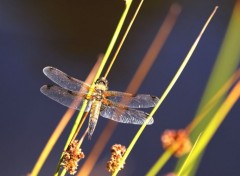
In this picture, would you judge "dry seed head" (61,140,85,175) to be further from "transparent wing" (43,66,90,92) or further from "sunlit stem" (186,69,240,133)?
"transparent wing" (43,66,90,92)

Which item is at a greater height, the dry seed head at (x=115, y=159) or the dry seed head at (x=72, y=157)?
the dry seed head at (x=115, y=159)

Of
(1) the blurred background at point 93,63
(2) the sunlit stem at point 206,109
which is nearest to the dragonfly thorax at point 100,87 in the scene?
(2) the sunlit stem at point 206,109

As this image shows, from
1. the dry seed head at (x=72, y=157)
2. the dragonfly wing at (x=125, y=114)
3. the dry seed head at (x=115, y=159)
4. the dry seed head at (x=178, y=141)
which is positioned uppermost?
the dragonfly wing at (x=125, y=114)

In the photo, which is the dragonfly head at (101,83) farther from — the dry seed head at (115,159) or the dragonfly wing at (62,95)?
the dry seed head at (115,159)

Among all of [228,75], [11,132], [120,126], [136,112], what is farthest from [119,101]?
[11,132]

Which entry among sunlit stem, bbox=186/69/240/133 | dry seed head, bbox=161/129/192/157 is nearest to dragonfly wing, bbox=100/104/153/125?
sunlit stem, bbox=186/69/240/133

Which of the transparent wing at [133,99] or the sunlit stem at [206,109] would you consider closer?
the sunlit stem at [206,109]

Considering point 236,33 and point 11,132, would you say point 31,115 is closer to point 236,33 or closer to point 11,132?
point 11,132
